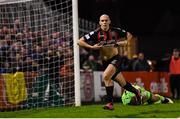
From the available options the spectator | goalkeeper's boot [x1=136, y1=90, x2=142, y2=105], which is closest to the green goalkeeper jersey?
goalkeeper's boot [x1=136, y1=90, x2=142, y2=105]

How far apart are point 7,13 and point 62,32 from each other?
1626mm

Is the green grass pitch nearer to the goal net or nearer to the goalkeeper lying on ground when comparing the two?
the goalkeeper lying on ground

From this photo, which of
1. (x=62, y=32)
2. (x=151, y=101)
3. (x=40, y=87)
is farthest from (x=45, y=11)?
(x=151, y=101)

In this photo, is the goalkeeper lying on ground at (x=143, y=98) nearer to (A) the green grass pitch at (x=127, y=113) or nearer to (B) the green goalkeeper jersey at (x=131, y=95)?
(B) the green goalkeeper jersey at (x=131, y=95)

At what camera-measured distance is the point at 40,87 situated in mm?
17453

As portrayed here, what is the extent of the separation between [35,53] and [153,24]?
55.9ft

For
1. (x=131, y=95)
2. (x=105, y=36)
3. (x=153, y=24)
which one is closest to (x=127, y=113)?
(x=105, y=36)

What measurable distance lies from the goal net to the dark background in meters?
14.1

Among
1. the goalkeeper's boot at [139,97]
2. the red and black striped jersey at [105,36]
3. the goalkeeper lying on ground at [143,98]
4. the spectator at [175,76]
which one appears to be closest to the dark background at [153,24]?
the spectator at [175,76]

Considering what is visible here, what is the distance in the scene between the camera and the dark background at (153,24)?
32.8 m

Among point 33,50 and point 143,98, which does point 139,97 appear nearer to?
point 143,98

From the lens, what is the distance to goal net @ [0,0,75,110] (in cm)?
1712

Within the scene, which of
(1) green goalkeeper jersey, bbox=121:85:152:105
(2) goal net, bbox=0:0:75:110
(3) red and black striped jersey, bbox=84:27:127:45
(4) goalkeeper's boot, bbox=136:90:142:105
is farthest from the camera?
(2) goal net, bbox=0:0:75:110

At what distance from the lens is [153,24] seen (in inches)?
1342
